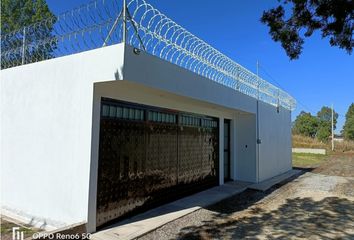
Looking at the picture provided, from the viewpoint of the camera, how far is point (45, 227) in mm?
5508

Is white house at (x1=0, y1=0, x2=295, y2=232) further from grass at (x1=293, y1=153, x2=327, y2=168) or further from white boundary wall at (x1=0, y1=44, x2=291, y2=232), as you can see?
grass at (x1=293, y1=153, x2=327, y2=168)

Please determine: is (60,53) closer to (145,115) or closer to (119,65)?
(119,65)

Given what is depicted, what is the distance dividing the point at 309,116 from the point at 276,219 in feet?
195

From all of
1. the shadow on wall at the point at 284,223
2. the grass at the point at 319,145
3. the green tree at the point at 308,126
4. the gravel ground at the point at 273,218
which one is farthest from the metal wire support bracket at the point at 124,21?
the green tree at the point at 308,126

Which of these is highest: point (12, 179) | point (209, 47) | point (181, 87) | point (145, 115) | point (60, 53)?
point (209, 47)

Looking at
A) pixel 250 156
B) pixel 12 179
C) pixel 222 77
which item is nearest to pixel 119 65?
pixel 12 179

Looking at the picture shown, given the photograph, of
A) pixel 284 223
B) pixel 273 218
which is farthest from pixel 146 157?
pixel 284 223

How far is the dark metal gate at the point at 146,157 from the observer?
5641 millimetres

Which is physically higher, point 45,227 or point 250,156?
point 250,156

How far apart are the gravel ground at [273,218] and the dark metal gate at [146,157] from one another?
996 millimetres

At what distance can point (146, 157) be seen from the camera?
22.3 ft

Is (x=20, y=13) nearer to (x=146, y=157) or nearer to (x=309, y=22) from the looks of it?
(x=146, y=157)

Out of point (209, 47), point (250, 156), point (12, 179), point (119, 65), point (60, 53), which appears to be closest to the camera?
point (119, 65)

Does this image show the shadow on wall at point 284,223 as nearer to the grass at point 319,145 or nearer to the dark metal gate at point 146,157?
the dark metal gate at point 146,157
